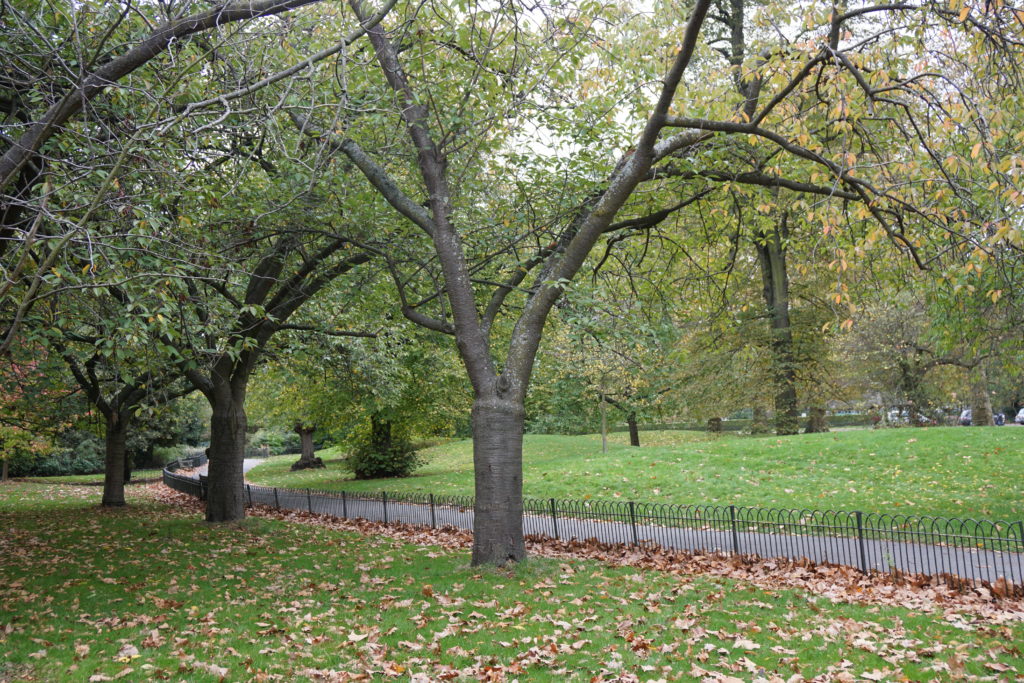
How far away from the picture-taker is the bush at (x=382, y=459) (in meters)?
28.0

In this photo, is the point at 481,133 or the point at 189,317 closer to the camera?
the point at 189,317

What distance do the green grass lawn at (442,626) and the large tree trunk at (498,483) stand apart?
364mm

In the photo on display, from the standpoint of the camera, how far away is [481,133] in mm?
10562

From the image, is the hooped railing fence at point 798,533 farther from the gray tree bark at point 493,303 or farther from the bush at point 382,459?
the bush at point 382,459

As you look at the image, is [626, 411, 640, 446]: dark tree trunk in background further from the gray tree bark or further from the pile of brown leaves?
the gray tree bark

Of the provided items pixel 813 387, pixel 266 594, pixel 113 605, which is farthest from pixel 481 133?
pixel 813 387

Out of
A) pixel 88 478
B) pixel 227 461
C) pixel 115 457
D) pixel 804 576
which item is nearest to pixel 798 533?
pixel 804 576

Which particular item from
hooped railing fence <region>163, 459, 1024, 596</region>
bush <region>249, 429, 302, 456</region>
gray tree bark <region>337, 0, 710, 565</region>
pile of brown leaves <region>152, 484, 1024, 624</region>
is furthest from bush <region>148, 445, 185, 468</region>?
gray tree bark <region>337, 0, 710, 565</region>

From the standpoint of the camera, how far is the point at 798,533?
11.7 m

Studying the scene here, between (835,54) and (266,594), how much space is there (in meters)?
9.24

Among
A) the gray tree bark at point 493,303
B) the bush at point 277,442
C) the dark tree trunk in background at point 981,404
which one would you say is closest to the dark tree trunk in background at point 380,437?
the gray tree bark at point 493,303

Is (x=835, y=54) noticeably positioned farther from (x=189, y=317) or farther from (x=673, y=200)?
(x=189, y=317)

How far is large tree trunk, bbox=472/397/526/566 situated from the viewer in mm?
9703

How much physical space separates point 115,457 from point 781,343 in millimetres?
22117
